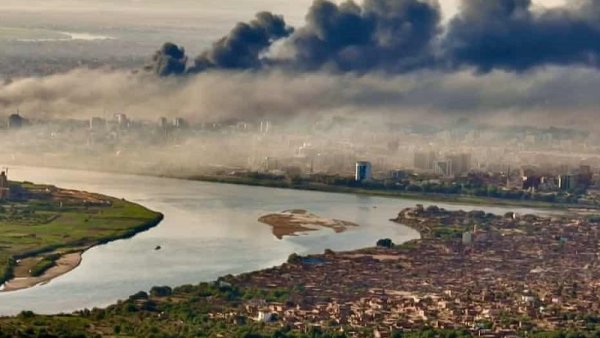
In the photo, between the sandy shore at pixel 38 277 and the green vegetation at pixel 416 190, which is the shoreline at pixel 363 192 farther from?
the sandy shore at pixel 38 277

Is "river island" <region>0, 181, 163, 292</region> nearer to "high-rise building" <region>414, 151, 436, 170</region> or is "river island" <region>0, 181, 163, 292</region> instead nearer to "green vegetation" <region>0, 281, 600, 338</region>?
"green vegetation" <region>0, 281, 600, 338</region>

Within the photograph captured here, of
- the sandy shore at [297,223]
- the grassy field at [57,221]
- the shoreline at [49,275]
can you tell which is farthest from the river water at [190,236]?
the grassy field at [57,221]

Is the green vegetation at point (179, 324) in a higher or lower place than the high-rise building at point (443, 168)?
lower

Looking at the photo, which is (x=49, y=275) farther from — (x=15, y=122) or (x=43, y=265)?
(x=15, y=122)

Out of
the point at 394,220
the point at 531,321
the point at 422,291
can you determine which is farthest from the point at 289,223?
the point at 531,321

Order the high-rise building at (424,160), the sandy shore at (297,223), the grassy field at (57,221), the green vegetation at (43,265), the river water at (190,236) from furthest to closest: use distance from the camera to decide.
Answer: the high-rise building at (424,160), the sandy shore at (297,223), the grassy field at (57,221), the green vegetation at (43,265), the river water at (190,236)

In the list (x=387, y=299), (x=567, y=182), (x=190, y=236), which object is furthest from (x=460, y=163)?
(x=387, y=299)

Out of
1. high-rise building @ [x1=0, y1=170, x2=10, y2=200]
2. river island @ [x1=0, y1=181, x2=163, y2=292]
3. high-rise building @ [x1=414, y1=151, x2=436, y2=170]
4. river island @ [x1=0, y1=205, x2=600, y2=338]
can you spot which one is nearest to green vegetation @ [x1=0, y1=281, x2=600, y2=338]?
river island @ [x1=0, y1=205, x2=600, y2=338]
